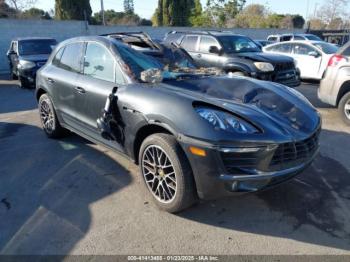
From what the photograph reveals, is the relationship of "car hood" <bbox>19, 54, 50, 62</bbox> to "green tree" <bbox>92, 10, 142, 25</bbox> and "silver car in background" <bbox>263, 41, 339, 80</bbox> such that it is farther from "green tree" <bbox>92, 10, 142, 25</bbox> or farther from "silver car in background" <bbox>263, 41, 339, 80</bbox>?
"green tree" <bbox>92, 10, 142, 25</bbox>

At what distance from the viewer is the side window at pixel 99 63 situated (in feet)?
12.8

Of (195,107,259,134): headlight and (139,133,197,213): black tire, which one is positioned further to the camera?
(139,133,197,213): black tire

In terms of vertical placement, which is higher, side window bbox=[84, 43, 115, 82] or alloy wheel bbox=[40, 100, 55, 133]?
side window bbox=[84, 43, 115, 82]

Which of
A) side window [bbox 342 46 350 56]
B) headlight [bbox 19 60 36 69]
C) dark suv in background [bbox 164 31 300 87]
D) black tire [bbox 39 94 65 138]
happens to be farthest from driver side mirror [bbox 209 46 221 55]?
headlight [bbox 19 60 36 69]

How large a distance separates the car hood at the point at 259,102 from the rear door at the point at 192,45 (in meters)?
5.76

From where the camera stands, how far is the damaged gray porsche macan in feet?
9.27

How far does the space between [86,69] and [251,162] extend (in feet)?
8.54

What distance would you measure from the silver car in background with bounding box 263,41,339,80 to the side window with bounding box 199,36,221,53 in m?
3.54

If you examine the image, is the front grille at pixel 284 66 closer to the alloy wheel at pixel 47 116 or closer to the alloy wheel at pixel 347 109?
the alloy wheel at pixel 347 109

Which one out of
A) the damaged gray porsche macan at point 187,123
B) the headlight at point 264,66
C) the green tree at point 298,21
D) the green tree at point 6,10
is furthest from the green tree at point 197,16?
the damaged gray porsche macan at point 187,123

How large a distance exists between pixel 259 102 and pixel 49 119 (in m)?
3.66

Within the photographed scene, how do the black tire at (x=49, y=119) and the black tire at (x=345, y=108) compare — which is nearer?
the black tire at (x=49, y=119)

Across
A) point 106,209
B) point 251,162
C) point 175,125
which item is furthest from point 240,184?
point 106,209

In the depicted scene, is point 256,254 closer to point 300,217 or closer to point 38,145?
point 300,217
